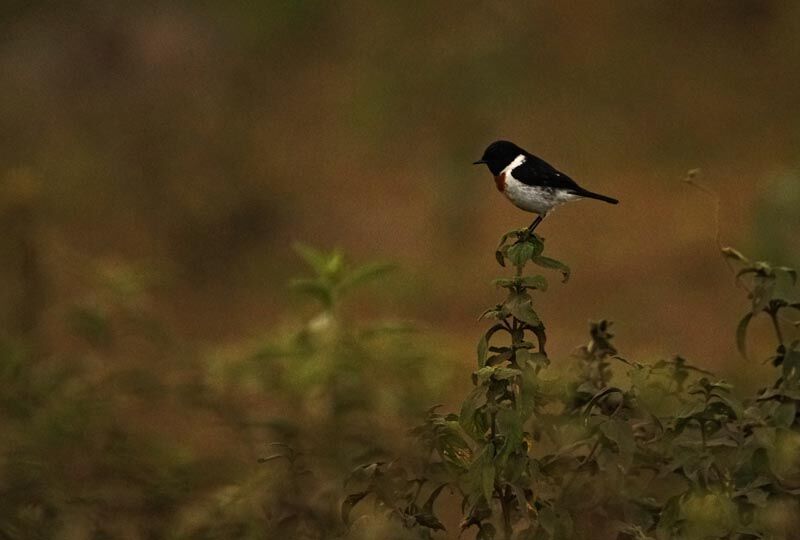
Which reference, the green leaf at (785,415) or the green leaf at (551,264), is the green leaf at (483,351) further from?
the green leaf at (785,415)

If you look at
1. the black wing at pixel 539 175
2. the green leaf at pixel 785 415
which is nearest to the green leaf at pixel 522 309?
the green leaf at pixel 785 415

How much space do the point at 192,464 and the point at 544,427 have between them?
4.22 ft

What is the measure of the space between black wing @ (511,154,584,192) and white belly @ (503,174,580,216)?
0.04ft

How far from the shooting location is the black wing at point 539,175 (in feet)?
9.83

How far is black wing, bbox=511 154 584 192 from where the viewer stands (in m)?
3.00

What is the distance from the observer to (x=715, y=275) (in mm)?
7969

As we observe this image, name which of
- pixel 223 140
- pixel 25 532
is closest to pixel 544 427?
pixel 25 532

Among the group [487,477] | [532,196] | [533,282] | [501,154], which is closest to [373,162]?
[501,154]

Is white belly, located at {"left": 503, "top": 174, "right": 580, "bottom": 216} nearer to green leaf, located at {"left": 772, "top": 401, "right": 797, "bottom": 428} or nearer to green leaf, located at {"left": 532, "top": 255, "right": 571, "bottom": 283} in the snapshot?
green leaf, located at {"left": 532, "top": 255, "right": 571, "bottom": 283}

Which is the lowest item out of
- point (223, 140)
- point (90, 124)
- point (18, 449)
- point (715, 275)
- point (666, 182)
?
point (18, 449)

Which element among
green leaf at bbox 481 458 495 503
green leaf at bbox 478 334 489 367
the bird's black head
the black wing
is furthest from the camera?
the bird's black head

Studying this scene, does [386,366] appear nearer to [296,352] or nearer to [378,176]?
[296,352]

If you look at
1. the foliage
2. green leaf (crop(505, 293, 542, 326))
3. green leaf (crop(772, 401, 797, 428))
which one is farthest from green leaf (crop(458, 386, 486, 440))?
green leaf (crop(772, 401, 797, 428))

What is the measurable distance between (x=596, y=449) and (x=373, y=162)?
24.7 ft
